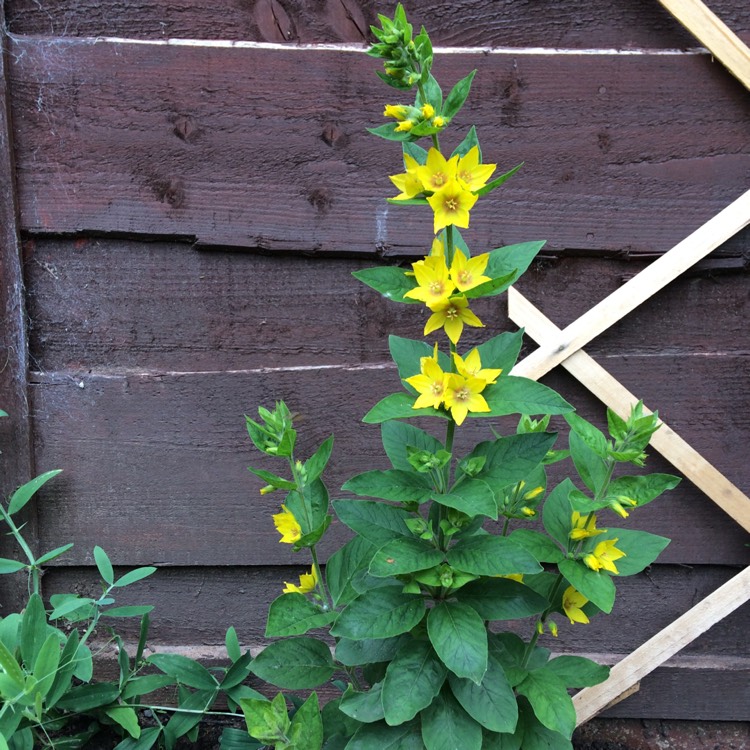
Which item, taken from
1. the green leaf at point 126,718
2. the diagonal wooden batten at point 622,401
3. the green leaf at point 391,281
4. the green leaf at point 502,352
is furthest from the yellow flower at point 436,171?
the green leaf at point 126,718

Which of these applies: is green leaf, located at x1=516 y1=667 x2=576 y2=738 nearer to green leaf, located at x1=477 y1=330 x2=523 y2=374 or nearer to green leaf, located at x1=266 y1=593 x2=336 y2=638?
green leaf, located at x1=266 y1=593 x2=336 y2=638

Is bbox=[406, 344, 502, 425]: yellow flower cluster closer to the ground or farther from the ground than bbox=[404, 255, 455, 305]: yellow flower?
closer to the ground

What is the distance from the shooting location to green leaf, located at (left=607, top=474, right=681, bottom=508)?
32.8 inches

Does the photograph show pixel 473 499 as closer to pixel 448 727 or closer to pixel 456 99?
pixel 448 727

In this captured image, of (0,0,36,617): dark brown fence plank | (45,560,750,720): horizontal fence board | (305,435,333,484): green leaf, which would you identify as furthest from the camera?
(45,560,750,720): horizontal fence board

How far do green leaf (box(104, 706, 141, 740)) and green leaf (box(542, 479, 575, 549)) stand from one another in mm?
794

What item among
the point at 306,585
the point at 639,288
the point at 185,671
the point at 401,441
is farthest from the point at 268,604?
the point at 639,288

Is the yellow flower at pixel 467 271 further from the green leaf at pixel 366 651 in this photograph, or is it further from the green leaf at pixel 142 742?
the green leaf at pixel 142 742

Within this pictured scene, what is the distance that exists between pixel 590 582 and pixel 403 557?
245 millimetres

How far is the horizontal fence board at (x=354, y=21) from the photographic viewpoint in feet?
4.02

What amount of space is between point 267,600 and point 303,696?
0.22 meters

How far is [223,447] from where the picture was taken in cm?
136

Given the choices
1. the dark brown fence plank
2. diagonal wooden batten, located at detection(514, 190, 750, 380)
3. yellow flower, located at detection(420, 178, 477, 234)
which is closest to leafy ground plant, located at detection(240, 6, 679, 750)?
yellow flower, located at detection(420, 178, 477, 234)

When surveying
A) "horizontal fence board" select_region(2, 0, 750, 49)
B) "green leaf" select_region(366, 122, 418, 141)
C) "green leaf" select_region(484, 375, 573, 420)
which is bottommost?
"green leaf" select_region(484, 375, 573, 420)
